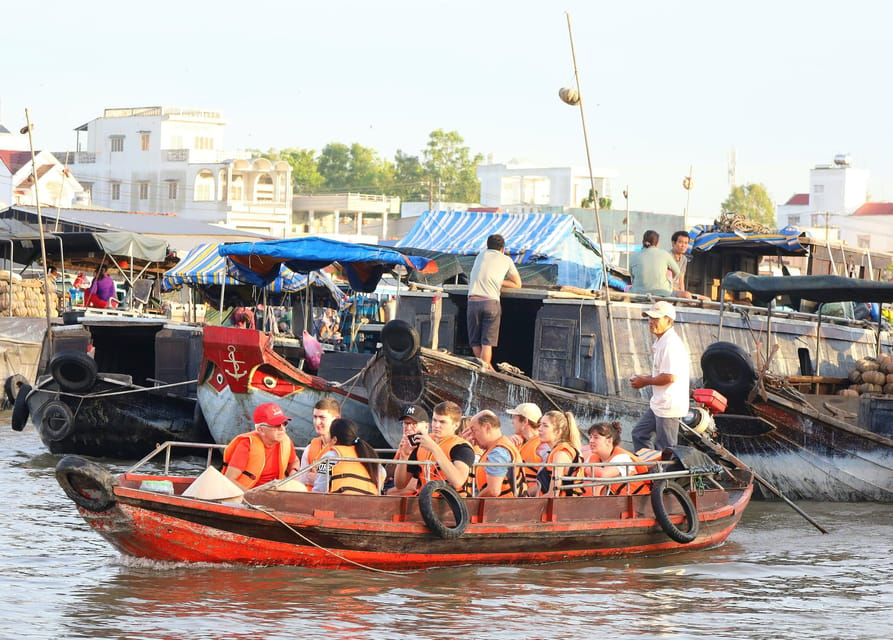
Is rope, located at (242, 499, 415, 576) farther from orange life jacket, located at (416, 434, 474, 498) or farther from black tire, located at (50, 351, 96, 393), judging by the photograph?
black tire, located at (50, 351, 96, 393)

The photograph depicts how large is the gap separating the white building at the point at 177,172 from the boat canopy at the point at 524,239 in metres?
32.8

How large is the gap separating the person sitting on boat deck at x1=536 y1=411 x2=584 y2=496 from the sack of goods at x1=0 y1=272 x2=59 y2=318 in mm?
17658

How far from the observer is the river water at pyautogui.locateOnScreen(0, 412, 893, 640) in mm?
9117

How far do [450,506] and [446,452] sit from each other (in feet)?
1.40

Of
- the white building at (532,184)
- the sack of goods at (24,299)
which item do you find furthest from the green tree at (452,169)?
the sack of goods at (24,299)

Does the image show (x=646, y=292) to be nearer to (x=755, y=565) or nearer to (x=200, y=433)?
(x=755, y=565)

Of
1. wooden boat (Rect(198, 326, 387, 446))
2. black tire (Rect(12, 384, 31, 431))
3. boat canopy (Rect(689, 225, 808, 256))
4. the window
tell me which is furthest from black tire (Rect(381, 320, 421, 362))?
the window

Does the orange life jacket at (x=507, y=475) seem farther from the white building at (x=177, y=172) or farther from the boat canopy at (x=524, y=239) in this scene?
the white building at (x=177, y=172)

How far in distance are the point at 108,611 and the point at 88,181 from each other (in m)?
57.7

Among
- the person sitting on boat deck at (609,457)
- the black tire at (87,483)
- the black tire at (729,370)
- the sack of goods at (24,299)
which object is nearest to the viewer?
the black tire at (87,483)

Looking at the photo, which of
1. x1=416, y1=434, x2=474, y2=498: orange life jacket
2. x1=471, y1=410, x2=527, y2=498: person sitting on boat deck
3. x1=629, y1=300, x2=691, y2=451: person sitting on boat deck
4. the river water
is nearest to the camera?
the river water

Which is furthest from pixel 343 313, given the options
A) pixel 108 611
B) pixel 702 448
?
pixel 108 611

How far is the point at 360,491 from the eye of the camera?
1045cm

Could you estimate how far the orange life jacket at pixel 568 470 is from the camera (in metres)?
11.1
